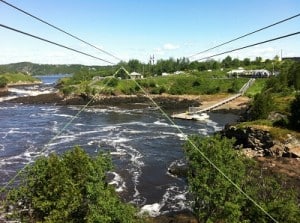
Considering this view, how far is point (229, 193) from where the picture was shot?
2978 cm

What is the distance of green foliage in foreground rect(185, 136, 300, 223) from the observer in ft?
87.9

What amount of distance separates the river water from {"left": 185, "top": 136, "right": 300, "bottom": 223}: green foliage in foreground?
10.3m

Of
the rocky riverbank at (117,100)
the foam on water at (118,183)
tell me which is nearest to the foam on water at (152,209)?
the foam on water at (118,183)

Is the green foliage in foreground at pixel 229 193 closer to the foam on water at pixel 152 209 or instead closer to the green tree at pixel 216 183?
the green tree at pixel 216 183

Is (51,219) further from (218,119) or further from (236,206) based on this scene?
(218,119)

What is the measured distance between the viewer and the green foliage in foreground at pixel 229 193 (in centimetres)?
2678

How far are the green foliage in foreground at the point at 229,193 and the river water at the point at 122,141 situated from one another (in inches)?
405

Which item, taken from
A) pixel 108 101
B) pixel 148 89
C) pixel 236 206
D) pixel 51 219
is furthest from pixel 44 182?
pixel 148 89

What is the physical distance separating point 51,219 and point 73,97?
112 meters

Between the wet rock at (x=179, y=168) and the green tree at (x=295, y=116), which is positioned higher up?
the green tree at (x=295, y=116)

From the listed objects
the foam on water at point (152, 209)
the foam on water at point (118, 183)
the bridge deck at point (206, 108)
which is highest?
the bridge deck at point (206, 108)

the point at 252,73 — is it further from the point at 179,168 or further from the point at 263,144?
the point at 179,168

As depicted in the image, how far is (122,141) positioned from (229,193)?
4172 centimetres

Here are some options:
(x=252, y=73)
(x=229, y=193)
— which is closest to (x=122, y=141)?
(x=229, y=193)
